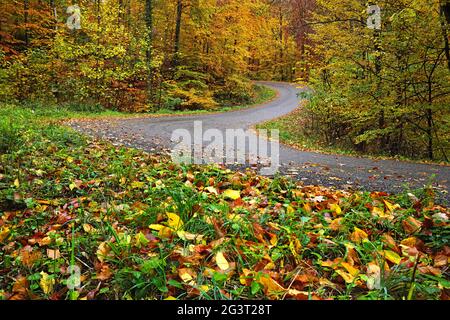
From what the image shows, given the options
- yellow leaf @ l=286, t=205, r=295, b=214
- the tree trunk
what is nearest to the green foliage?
the tree trunk

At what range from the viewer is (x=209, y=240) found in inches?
106

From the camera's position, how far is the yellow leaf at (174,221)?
2742 mm

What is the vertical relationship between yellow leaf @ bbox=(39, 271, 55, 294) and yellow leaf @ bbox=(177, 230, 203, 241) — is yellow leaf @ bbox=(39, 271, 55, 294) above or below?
below

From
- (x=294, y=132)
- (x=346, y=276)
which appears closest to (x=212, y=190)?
(x=346, y=276)

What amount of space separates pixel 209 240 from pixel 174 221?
0.34 m

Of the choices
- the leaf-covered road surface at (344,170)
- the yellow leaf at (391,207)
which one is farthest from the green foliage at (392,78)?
the yellow leaf at (391,207)

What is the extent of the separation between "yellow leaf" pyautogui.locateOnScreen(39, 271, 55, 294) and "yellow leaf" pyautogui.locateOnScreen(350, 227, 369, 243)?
2.26 metres

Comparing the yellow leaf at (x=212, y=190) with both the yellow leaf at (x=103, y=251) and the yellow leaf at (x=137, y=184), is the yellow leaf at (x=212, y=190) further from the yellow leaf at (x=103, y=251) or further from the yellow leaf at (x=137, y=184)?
the yellow leaf at (x=103, y=251)

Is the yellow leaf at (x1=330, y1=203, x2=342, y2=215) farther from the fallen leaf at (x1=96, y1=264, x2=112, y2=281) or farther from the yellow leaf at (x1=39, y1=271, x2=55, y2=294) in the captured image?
the yellow leaf at (x1=39, y1=271, x2=55, y2=294)

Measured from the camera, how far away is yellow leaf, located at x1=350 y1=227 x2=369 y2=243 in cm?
270

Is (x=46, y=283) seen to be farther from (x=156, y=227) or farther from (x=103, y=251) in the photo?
(x=156, y=227)

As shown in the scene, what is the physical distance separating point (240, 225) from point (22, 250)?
1748 mm

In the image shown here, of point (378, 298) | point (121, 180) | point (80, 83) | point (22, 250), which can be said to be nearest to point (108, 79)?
point (80, 83)

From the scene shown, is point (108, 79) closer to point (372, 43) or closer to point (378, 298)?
point (372, 43)
